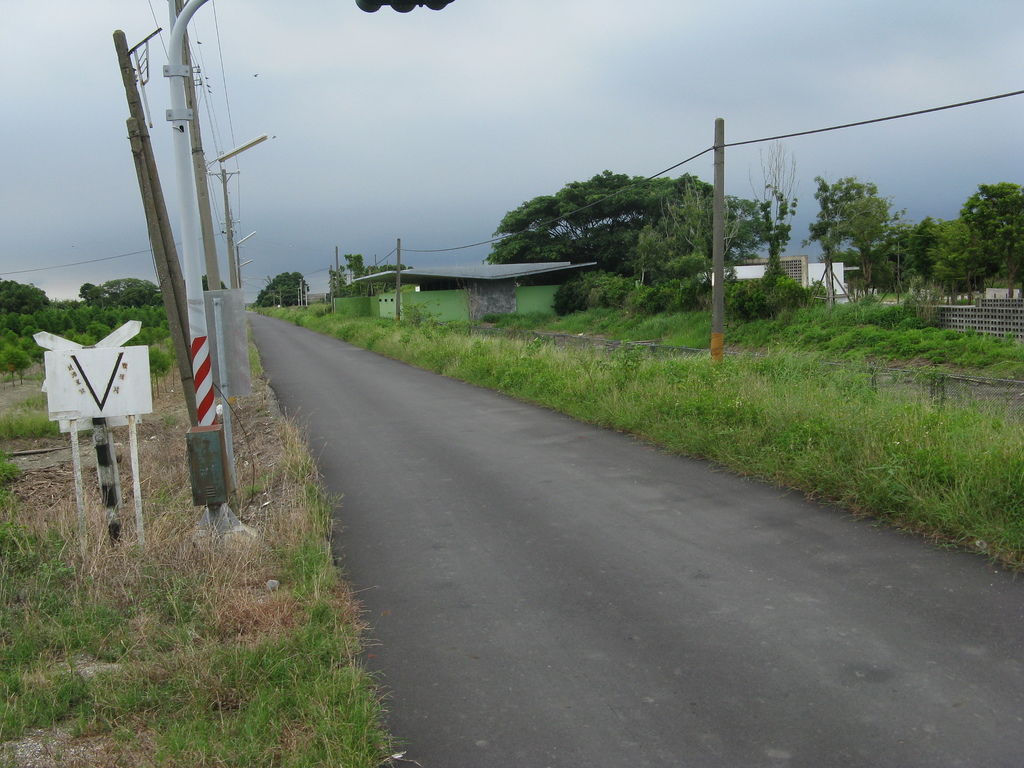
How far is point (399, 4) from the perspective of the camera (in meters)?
5.07

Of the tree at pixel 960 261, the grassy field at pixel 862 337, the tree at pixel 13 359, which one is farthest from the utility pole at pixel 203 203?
the tree at pixel 960 261

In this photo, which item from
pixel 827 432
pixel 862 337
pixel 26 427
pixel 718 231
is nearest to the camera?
pixel 827 432

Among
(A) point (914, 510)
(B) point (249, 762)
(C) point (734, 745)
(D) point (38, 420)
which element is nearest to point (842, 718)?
(C) point (734, 745)

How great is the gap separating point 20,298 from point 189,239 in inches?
2898

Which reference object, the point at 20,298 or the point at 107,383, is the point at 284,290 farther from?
the point at 107,383

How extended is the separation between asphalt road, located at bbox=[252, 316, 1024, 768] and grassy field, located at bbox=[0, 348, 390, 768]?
36cm

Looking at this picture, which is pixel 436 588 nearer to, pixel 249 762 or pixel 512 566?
pixel 512 566

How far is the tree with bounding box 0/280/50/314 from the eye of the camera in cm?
6719

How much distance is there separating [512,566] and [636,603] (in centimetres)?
115

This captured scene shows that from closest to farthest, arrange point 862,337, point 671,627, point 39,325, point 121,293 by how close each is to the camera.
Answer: point 671,627
point 862,337
point 39,325
point 121,293

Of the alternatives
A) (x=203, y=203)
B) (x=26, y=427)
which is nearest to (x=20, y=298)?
(x=26, y=427)

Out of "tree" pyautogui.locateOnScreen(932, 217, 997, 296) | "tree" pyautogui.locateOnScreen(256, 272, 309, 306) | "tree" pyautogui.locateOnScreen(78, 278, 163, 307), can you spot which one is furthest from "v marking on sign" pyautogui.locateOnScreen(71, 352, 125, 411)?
"tree" pyautogui.locateOnScreen(256, 272, 309, 306)

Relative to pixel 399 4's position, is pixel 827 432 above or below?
below

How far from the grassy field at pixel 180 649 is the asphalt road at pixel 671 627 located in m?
0.36
